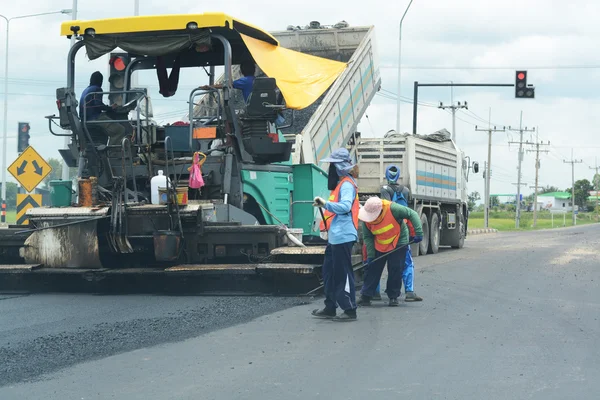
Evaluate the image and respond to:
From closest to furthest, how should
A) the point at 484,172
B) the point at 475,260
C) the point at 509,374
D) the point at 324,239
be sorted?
the point at 509,374 → the point at 324,239 → the point at 475,260 → the point at 484,172

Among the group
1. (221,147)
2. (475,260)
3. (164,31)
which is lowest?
(475,260)

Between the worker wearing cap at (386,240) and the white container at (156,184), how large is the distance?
233cm

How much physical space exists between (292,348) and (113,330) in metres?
1.77

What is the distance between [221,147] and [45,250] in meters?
2.35

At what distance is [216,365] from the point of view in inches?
260

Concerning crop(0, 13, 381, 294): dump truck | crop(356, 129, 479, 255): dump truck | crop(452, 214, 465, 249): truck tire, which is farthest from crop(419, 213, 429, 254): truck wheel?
crop(0, 13, 381, 294): dump truck

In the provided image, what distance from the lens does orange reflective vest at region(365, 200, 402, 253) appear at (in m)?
10.1

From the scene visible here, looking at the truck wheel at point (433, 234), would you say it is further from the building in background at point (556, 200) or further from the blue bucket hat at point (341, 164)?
the building in background at point (556, 200)

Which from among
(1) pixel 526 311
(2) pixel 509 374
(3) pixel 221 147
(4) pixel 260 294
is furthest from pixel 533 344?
(3) pixel 221 147

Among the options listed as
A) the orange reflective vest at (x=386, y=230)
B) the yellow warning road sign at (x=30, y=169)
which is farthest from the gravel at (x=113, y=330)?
the yellow warning road sign at (x=30, y=169)

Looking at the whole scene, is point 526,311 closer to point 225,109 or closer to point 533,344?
point 533,344

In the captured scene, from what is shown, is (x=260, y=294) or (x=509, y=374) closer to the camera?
(x=509, y=374)

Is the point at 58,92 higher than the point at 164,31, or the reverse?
the point at 164,31

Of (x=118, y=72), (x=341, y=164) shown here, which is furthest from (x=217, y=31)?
(x=341, y=164)
